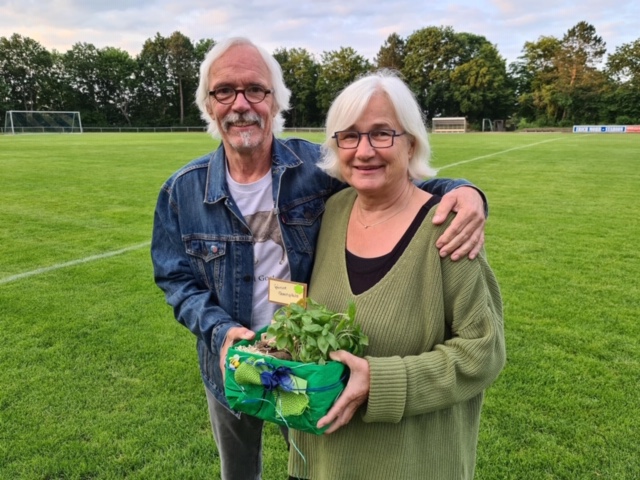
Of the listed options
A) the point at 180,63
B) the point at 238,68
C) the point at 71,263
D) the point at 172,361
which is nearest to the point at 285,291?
the point at 238,68

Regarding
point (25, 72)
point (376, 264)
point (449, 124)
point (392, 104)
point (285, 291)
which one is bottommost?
point (285, 291)

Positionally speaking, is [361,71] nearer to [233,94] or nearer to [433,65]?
[433,65]

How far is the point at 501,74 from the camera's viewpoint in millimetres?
71938

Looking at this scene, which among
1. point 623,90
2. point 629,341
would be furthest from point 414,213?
point 623,90

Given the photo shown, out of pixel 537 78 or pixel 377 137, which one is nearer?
pixel 377 137

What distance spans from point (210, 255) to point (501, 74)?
78918 millimetres

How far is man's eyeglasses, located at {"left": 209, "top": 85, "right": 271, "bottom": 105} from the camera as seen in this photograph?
6.85 ft

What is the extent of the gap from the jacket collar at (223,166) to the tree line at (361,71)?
69.3m

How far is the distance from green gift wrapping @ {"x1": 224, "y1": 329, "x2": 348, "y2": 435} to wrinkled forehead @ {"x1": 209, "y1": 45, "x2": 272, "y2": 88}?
46.2 inches

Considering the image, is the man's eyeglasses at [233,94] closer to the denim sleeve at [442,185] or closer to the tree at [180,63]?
the denim sleeve at [442,185]

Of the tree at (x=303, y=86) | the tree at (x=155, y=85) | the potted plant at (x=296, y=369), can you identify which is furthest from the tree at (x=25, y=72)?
the potted plant at (x=296, y=369)

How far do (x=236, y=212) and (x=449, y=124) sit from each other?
71095mm

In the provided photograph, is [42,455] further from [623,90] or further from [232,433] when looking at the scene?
[623,90]

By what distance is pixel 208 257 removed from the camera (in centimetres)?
215
